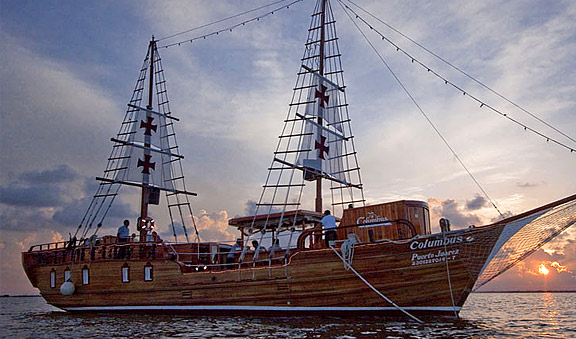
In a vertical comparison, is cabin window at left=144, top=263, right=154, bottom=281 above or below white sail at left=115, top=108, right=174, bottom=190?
below

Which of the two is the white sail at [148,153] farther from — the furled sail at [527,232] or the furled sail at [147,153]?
the furled sail at [527,232]

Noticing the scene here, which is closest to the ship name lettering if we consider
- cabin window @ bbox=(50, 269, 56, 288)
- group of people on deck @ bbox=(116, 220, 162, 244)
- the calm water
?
the calm water

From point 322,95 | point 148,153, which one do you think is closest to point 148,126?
point 148,153

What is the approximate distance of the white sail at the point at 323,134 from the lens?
24.3 meters

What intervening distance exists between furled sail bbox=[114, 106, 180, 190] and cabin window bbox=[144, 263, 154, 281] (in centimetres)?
990

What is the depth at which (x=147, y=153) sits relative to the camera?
31.5 meters

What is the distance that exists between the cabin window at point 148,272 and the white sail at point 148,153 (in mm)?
9900

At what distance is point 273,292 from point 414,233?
5755 millimetres

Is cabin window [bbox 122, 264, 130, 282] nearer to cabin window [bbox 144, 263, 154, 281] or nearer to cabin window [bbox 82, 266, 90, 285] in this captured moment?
cabin window [bbox 144, 263, 154, 281]

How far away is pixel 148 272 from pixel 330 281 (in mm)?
9144

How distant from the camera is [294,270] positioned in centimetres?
1795

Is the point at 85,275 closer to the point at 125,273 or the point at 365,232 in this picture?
the point at 125,273

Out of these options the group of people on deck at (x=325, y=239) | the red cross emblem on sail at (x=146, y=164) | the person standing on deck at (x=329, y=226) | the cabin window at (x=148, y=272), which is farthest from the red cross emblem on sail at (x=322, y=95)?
the red cross emblem on sail at (x=146, y=164)

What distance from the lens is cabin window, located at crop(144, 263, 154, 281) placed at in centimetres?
2191
